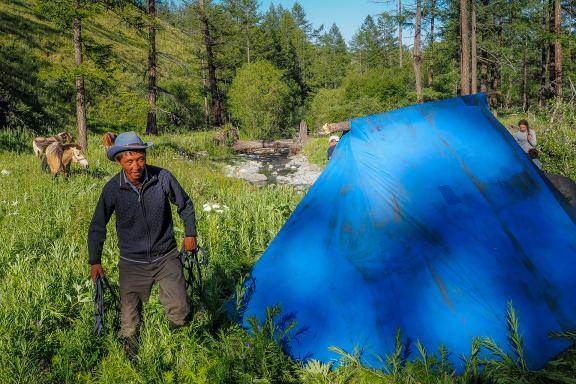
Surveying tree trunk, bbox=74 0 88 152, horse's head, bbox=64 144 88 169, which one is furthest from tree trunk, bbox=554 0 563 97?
horse's head, bbox=64 144 88 169

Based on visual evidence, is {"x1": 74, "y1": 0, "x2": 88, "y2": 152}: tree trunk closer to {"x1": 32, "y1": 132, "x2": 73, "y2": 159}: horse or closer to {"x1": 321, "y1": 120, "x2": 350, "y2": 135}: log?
{"x1": 32, "y1": 132, "x2": 73, "y2": 159}: horse

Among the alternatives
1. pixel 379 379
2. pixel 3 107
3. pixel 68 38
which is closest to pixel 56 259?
pixel 379 379

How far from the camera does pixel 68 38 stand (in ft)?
95.6

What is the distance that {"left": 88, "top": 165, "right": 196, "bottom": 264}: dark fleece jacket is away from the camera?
3166 mm

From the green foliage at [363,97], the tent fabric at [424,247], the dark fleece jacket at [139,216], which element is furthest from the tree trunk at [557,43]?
the dark fleece jacket at [139,216]

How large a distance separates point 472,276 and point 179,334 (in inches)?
95.0

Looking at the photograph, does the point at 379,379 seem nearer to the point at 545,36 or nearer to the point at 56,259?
the point at 56,259

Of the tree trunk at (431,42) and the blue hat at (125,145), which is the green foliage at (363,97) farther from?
the blue hat at (125,145)

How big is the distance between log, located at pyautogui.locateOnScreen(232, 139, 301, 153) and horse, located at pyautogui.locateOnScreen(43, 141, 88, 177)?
13905mm

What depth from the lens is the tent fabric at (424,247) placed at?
3.11 metres

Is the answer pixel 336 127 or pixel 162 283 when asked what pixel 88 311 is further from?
pixel 336 127

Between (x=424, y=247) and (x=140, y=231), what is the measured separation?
7.55 feet

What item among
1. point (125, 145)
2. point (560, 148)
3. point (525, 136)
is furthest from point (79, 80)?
point (560, 148)

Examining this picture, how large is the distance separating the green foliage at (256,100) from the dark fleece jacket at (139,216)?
77.6ft
